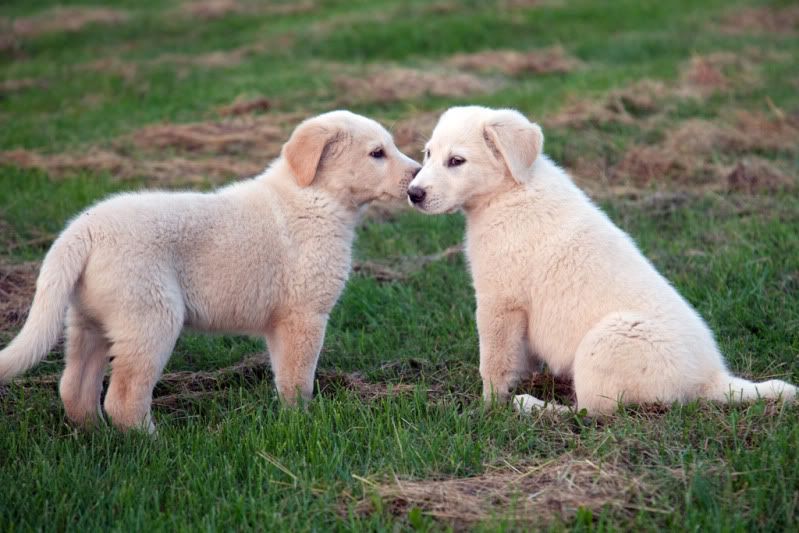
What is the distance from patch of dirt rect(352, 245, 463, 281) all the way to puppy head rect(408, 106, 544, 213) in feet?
6.49

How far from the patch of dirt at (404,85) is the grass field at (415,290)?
7cm

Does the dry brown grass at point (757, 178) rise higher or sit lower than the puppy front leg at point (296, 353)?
lower

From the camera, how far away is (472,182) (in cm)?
530

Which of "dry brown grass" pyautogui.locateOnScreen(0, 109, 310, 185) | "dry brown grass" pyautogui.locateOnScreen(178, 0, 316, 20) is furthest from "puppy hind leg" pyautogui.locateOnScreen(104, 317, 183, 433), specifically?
"dry brown grass" pyautogui.locateOnScreen(178, 0, 316, 20)

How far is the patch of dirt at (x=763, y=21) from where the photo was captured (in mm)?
A: 19856

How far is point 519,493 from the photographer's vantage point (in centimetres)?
372

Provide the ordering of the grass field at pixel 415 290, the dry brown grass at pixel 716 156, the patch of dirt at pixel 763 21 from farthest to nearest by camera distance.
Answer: the patch of dirt at pixel 763 21 < the dry brown grass at pixel 716 156 < the grass field at pixel 415 290

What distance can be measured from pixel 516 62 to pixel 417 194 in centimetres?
1139

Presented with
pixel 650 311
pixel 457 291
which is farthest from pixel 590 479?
pixel 457 291

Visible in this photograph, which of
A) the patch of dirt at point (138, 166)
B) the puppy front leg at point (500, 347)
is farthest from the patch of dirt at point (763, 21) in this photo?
the puppy front leg at point (500, 347)

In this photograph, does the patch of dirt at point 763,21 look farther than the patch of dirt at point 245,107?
Yes

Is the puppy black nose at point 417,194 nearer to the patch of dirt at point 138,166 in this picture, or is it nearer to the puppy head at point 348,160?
the puppy head at point 348,160

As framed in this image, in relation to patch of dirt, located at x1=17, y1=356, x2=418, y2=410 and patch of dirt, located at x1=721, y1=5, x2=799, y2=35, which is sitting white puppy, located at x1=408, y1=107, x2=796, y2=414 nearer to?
patch of dirt, located at x1=17, y1=356, x2=418, y2=410

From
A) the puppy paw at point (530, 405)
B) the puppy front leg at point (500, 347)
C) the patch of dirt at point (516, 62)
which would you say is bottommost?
the patch of dirt at point (516, 62)
